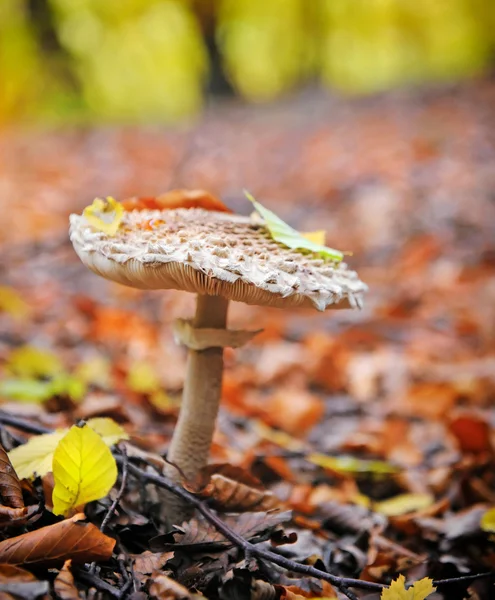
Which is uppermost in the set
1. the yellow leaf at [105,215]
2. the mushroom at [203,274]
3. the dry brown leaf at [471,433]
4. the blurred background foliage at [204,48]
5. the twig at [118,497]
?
the blurred background foliage at [204,48]

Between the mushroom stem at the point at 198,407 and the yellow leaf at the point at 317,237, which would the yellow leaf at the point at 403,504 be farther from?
the yellow leaf at the point at 317,237

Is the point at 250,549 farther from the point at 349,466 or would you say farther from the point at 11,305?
the point at 11,305

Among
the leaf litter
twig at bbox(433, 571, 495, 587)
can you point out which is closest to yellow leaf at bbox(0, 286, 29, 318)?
the leaf litter

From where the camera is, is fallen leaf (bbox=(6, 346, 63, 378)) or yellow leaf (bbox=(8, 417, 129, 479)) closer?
yellow leaf (bbox=(8, 417, 129, 479))

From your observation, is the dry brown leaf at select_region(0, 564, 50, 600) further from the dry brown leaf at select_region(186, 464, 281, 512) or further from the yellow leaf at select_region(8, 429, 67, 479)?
the dry brown leaf at select_region(186, 464, 281, 512)

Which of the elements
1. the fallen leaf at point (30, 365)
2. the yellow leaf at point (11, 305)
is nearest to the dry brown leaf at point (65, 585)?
the fallen leaf at point (30, 365)

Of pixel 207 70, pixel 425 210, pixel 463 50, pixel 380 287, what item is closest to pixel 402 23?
pixel 463 50

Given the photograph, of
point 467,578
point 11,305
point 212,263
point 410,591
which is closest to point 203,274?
point 212,263
